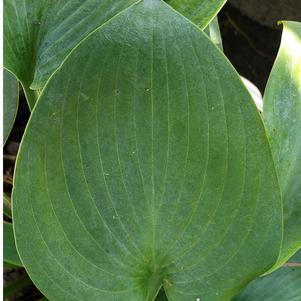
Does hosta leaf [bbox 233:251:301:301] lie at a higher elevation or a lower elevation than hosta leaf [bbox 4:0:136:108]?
lower

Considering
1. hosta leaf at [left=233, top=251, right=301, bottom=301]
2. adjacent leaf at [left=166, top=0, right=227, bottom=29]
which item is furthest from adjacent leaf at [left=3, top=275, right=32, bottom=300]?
adjacent leaf at [left=166, top=0, right=227, bottom=29]

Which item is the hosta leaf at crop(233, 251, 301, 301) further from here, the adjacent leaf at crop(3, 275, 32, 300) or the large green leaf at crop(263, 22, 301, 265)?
the adjacent leaf at crop(3, 275, 32, 300)

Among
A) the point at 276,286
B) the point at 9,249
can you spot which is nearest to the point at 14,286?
the point at 9,249

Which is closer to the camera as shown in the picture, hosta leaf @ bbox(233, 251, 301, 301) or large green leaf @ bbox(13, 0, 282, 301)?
large green leaf @ bbox(13, 0, 282, 301)

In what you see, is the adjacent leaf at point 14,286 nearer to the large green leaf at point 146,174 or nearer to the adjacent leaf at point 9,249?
the adjacent leaf at point 9,249

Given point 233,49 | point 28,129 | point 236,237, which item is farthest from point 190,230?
point 233,49

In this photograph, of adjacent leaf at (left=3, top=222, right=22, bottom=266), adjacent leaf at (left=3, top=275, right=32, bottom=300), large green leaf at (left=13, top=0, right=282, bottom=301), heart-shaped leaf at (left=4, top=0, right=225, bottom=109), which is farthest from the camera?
adjacent leaf at (left=3, top=275, right=32, bottom=300)
